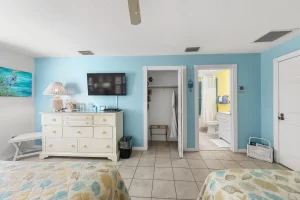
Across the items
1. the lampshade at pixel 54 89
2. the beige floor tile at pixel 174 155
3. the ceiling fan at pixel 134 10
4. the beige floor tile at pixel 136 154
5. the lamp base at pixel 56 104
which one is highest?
the ceiling fan at pixel 134 10

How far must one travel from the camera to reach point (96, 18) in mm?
1854

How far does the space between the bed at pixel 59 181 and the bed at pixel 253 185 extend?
0.79 meters

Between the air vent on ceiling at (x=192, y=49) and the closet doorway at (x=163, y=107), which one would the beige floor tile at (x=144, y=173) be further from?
the air vent on ceiling at (x=192, y=49)

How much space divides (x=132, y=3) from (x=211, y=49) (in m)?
2.41

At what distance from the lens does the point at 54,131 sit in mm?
2943

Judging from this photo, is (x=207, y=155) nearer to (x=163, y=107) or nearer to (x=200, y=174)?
(x=200, y=174)

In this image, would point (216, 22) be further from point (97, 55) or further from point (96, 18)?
point (97, 55)

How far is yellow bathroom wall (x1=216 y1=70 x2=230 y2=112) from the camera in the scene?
16.0ft

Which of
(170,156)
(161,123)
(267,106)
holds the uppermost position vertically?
(267,106)

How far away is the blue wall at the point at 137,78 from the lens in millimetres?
3270

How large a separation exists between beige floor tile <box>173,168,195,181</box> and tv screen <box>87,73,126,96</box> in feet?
6.44

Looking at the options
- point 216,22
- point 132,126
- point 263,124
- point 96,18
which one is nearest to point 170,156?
point 132,126

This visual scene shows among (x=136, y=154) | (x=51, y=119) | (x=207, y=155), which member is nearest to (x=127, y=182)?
(x=136, y=154)

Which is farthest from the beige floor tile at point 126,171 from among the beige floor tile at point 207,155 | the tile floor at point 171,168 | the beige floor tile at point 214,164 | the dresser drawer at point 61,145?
the beige floor tile at point 207,155
